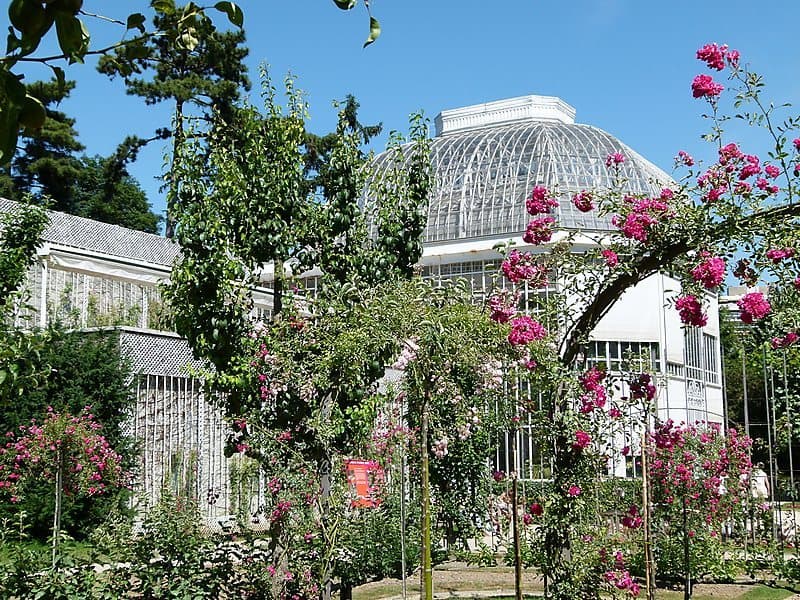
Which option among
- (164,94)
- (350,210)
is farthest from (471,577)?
(164,94)

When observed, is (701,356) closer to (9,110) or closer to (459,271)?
(459,271)

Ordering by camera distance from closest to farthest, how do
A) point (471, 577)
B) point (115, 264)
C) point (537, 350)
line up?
point (537, 350), point (471, 577), point (115, 264)

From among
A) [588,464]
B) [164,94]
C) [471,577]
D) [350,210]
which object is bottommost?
[471,577]

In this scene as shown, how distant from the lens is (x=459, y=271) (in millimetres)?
22734

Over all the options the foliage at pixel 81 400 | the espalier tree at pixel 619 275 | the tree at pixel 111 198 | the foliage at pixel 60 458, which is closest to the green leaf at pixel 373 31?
the espalier tree at pixel 619 275

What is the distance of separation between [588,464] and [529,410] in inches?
24.1

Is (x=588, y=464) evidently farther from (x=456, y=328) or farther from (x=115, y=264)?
(x=115, y=264)

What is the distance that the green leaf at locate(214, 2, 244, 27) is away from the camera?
46.4 inches

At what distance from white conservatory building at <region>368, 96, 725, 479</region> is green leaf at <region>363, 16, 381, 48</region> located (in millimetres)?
19566

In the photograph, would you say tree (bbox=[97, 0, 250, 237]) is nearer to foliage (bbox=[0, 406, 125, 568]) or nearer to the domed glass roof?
the domed glass roof

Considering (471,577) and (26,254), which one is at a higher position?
→ (26,254)

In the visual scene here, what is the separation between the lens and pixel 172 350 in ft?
47.9

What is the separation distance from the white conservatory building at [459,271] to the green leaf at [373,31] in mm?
12945

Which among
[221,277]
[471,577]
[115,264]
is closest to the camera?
[221,277]
